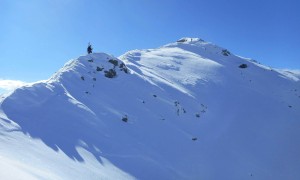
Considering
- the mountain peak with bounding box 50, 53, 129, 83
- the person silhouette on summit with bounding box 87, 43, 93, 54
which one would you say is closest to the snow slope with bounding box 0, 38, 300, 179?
the mountain peak with bounding box 50, 53, 129, 83

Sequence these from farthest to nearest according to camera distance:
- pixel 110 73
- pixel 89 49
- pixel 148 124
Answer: pixel 89 49 < pixel 110 73 < pixel 148 124

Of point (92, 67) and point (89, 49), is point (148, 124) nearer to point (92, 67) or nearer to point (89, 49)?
point (92, 67)

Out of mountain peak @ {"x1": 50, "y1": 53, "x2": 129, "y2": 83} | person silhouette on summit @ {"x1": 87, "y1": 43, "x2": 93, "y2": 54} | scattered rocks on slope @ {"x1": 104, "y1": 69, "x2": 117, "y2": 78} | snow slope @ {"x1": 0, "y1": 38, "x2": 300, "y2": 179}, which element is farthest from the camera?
person silhouette on summit @ {"x1": 87, "y1": 43, "x2": 93, "y2": 54}

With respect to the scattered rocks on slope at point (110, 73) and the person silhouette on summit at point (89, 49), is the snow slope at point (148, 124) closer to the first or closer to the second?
the scattered rocks on slope at point (110, 73)

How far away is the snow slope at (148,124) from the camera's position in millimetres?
21491

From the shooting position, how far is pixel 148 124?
3152 cm

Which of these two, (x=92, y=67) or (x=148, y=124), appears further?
(x=92, y=67)

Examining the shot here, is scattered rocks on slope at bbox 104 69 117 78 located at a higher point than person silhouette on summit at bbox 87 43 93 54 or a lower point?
lower

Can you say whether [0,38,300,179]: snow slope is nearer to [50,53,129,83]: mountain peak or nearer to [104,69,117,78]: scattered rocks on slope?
[50,53,129,83]: mountain peak

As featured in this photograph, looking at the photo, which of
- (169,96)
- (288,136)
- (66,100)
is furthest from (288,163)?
(66,100)

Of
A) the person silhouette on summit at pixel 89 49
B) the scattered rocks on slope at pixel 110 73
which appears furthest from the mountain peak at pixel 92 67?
the person silhouette on summit at pixel 89 49

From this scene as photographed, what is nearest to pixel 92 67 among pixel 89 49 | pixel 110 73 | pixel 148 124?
pixel 110 73

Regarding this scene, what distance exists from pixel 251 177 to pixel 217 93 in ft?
55.6

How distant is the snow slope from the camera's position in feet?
70.5
